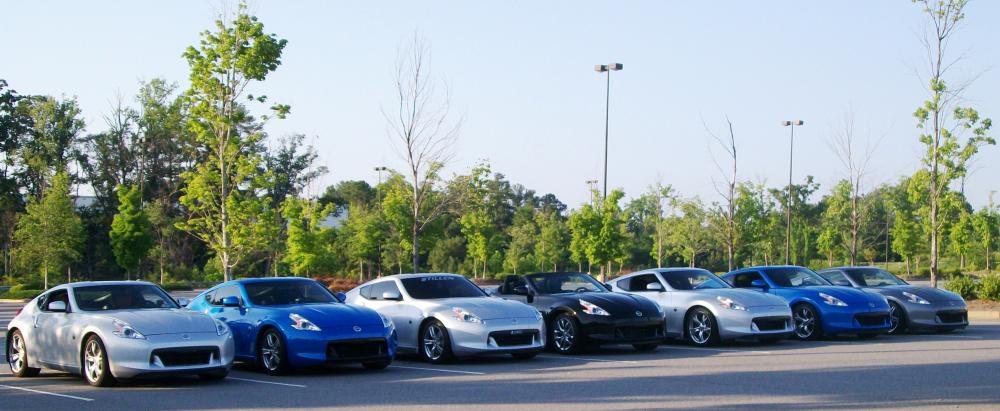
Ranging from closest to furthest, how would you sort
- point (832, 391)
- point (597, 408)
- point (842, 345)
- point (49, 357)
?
point (597, 408) → point (832, 391) → point (49, 357) → point (842, 345)

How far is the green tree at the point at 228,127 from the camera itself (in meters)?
28.7

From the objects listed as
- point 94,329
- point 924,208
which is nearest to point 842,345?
point 94,329

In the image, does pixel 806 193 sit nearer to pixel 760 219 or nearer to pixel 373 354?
pixel 760 219

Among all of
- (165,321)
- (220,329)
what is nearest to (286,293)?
(220,329)

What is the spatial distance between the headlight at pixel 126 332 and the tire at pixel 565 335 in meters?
6.36

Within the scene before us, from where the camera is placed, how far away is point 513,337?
547 inches

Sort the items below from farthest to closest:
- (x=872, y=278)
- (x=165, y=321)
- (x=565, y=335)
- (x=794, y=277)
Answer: (x=872, y=278), (x=794, y=277), (x=565, y=335), (x=165, y=321)

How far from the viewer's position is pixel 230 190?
31.4 meters

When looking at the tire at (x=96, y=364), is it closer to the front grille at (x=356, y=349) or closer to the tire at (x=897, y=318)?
the front grille at (x=356, y=349)

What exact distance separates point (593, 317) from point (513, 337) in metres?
1.69

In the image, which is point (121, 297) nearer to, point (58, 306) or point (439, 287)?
point (58, 306)

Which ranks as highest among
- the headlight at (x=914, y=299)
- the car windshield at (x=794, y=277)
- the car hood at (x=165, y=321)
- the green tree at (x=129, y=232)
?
A: the green tree at (x=129, y=232)

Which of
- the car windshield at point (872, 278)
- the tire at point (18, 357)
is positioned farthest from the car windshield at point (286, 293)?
the car windshield at point (872, 278)

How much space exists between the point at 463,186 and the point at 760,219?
20386 millimetres
